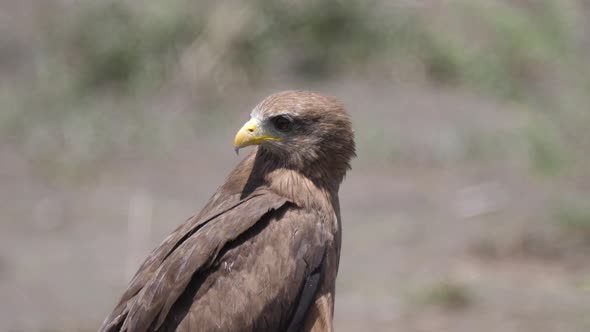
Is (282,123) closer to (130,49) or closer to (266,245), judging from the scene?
(266,245)

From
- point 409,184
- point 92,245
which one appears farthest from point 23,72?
point 409,184

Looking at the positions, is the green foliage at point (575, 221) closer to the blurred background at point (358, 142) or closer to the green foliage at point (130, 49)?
the blurred background at point (358, 142)

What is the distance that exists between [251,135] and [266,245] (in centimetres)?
52

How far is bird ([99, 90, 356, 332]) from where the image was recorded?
5625mm

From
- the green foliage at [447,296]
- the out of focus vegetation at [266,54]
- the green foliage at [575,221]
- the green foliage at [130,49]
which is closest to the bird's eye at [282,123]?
the green foliage at [447,296]

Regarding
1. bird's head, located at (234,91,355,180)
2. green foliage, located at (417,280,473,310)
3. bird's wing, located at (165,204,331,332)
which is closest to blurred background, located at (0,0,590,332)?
green foliage, located at (417,280,473,310)

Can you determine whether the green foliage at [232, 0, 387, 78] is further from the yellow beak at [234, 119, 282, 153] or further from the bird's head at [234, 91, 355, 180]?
the yellow beak at [234, 119, 282, 153]

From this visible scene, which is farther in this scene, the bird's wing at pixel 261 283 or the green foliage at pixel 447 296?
the green foliage at pixel 447 296

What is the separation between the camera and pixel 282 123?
5.94 meters

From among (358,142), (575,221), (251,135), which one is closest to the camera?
(251,135)

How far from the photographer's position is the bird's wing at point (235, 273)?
221 inches

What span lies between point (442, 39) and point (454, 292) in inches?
194

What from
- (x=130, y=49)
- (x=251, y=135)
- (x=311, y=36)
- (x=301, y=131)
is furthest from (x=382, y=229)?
(x=251, y=135)

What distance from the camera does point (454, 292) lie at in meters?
9.11
